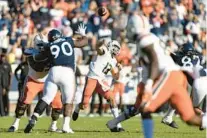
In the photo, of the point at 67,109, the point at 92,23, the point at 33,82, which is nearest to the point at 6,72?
the point at 92,23

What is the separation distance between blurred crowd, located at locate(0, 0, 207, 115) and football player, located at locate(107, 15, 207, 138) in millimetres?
10634

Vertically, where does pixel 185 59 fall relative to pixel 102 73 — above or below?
above

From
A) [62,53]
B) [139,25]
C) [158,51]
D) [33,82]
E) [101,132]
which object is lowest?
[101,132]

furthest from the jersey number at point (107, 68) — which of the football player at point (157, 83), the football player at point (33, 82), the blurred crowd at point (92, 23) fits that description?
the blurred crowd at point (92, 23)

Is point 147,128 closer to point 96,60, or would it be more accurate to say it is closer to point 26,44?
point 96,60

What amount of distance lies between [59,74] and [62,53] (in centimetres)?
37

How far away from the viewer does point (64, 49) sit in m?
13.1

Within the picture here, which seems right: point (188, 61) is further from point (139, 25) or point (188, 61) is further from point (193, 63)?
point (139, 25)

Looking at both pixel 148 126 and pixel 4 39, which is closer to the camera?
pixel 148 126

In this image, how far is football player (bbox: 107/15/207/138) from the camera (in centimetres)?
993

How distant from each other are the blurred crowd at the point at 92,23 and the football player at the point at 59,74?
7330mm

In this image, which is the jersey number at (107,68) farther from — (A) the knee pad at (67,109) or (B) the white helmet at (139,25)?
(B) the white helmet at (139,25)

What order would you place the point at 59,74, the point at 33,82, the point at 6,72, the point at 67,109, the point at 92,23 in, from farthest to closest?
the point at 92,23 < the point at 6,72 < the point at 33,82 < the point at 67,109 < the point at 59,74

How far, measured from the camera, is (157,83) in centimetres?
1015
